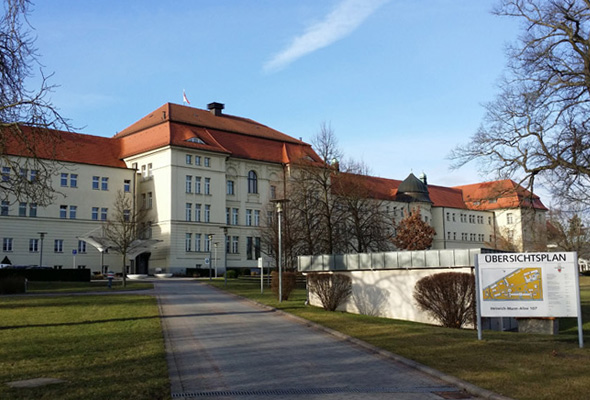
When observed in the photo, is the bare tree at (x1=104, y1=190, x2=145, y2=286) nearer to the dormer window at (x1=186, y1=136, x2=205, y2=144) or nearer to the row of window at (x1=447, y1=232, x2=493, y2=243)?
the dormer window at (x1=186, y1=136, x2=205, y2=144)

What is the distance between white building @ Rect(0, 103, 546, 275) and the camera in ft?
198

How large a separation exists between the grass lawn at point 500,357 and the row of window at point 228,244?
49.7 meters

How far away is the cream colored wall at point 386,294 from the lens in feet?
77.0

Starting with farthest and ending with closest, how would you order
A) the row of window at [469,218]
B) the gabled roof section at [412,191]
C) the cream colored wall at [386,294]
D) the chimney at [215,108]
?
the row of window at [469,218] → the gabled roof section at [412,191] → the chimney at [215,108] → the cream colored wall at [386,294]

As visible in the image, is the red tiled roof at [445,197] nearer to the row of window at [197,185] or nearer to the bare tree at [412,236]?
the bare tree at [412,236]

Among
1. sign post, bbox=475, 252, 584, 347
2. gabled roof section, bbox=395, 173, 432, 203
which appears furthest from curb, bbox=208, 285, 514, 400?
gabled roof section, bbox=395, 173, 432, 203

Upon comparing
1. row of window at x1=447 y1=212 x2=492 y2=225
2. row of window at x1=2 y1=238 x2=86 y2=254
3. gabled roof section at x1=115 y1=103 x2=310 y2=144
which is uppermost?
gabled roof section at x1=115 y1=103 x2=310 y2=144

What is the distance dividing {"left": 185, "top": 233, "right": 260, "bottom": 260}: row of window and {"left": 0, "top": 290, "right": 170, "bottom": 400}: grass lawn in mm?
43048

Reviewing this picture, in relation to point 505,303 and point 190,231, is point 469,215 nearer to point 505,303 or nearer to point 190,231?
point 190,231

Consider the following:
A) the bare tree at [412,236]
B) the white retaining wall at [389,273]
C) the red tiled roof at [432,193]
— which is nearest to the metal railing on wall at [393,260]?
the white retaining wall at [389,273]

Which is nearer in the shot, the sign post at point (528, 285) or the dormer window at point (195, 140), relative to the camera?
the sign post at point (528, 285)

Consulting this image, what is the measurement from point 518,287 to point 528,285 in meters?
0.22

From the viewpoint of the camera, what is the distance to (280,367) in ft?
35.1

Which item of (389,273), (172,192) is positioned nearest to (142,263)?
(172,192)
